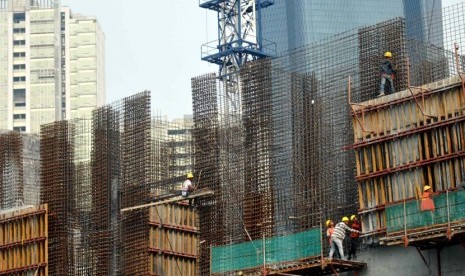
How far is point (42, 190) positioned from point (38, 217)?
101 inches

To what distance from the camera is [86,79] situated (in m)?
192

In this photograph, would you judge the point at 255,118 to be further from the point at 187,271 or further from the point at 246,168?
the point at 187,271

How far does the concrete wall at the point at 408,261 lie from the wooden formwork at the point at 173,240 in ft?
37.6

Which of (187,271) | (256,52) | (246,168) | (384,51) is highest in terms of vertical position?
Result: (256,52)

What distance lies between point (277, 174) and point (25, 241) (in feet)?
41.6

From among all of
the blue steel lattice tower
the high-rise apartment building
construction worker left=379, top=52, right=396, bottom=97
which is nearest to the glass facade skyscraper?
the high-rise apartment building

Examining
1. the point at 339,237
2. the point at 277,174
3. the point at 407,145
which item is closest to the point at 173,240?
the point at 277,174

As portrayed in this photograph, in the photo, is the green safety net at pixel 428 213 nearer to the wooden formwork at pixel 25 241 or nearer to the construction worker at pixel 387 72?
the construction worker at pixel 387 72

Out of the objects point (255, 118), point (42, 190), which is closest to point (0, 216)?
point (42, 190)

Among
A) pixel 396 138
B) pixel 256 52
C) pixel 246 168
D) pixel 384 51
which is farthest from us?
pixel 256 52

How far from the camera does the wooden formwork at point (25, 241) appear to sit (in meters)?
57.6

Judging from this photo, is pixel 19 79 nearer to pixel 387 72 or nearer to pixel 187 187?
pixel 187 187

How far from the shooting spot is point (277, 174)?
52438 millimetres

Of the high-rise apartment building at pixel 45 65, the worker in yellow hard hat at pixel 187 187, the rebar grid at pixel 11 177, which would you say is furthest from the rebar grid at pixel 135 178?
the high-rise apartment building at pixel 45 65
